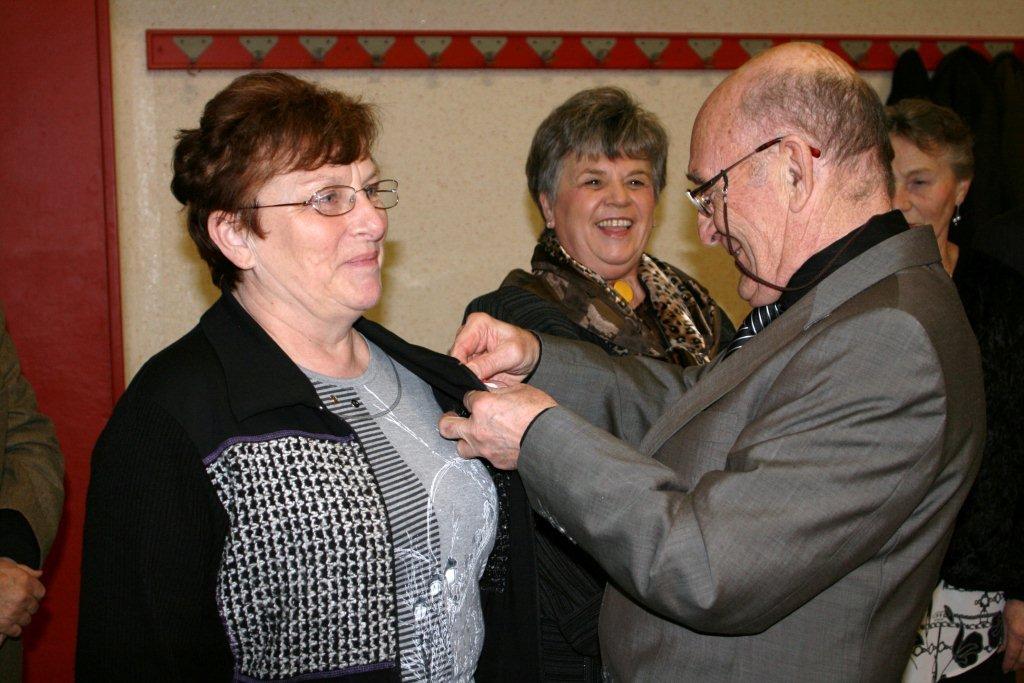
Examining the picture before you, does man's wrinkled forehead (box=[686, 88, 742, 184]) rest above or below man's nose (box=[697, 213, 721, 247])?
above

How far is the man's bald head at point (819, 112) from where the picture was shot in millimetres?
1587

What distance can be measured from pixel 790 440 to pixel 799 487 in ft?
0.22

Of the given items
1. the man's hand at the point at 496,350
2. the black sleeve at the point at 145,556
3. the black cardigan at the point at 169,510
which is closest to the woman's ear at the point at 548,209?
the man's hand at the point at 496,350

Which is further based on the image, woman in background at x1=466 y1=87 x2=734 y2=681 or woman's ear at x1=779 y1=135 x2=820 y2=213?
woman in background at x1=466 y1=87 x2=734 y2=681

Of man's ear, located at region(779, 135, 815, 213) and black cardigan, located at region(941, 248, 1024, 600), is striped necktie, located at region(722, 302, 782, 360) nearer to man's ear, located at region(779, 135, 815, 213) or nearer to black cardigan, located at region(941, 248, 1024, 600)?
man's ear, located at region(779, 135, 815, 213)

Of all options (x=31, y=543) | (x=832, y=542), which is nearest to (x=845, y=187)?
(x=832, y=542)

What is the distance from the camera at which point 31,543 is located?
2.14 m

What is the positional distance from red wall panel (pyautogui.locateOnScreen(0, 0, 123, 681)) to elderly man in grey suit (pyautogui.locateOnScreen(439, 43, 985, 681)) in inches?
81.8

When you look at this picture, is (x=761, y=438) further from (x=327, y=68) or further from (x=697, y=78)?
(x=697, y=78)

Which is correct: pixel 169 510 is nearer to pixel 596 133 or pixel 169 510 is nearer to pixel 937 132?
pixel 596 133

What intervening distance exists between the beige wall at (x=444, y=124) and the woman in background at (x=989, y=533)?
1.68 meters

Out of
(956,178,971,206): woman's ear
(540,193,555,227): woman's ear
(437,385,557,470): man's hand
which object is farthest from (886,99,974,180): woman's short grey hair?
(437,385,557,470): man's hand

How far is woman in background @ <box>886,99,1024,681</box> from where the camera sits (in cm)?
230

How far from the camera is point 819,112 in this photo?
1.59m
